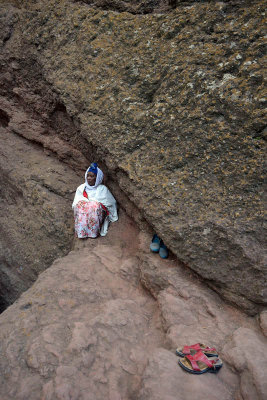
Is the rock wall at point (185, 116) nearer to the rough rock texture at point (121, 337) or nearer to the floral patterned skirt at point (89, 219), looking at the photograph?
the rough rock texture at point (121, 337)

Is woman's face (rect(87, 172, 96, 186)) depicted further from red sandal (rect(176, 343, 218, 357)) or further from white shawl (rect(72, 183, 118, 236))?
red sandal (rect(176, 343, 218, 357))

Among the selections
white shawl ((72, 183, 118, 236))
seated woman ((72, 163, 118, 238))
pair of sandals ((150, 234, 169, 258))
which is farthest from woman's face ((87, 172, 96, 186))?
pair of sandals ((150, 234, 169, 258))

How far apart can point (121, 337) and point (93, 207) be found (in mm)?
2063

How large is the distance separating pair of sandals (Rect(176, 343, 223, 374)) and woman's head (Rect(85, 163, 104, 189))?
2.63 m

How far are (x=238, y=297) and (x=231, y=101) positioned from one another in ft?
6.04

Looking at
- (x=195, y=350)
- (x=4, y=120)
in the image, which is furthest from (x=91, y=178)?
(x=4, y=120)

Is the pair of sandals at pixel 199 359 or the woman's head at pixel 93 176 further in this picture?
the woman's head at pixel 93 176

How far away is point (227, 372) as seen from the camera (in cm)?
199

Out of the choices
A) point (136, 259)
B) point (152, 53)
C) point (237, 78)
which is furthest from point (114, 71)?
point (136, 259)

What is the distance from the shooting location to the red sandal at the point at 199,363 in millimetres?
1934

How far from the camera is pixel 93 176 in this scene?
13.6 feet

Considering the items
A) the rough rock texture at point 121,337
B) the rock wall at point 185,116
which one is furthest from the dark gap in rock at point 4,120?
the rough rock texture at point 121,337

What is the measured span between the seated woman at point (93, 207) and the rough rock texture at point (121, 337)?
2.44 ft

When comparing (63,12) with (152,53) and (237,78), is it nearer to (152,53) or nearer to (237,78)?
(152,53)
